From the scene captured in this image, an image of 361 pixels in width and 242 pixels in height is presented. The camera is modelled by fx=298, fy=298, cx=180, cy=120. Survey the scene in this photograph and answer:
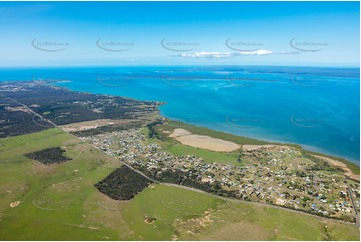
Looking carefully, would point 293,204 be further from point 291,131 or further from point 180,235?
point 291,131

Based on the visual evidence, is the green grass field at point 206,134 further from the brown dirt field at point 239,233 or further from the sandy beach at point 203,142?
the brown dirt field at point 239,233

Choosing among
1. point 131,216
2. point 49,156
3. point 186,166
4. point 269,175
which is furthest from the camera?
point 49,156

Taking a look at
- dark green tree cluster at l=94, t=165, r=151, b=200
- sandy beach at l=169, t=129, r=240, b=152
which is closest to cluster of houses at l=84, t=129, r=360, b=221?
dark green tree cluster at l=94, t=165, r=151, b=200

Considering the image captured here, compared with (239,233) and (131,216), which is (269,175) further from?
(131,216)

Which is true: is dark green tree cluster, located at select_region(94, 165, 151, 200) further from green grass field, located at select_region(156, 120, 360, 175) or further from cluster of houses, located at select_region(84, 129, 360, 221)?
green grass field, located at select_region(156, 120, 360, 175)

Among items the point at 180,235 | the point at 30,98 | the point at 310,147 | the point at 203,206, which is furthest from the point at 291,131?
the point at 30,98

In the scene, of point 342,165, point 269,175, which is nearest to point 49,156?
point 269,175

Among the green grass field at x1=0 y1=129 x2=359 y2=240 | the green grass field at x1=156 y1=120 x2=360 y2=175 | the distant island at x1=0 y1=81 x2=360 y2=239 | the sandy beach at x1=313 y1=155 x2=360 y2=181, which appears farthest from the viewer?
the green grass field at x1=156 y1=120 x2=360 y2=175

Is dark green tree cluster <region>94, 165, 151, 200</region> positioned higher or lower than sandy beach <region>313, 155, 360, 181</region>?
lower
